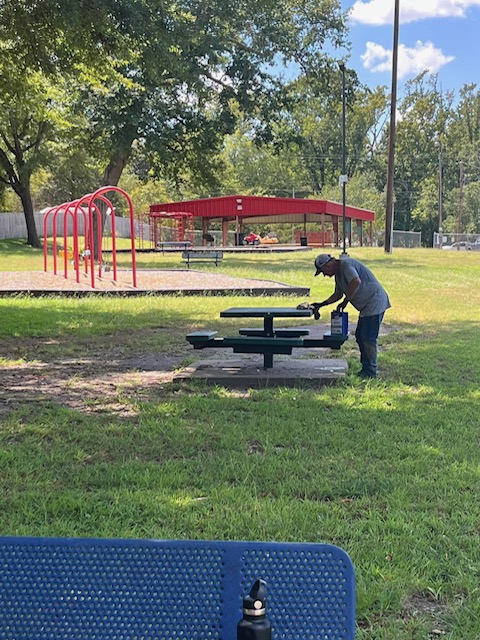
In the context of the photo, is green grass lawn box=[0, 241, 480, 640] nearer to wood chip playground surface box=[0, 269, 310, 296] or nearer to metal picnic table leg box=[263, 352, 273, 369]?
metal picnic table leg box=[263, 352, 273, 369]

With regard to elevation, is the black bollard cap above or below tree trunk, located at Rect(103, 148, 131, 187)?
below

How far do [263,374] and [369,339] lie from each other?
42.3 inches

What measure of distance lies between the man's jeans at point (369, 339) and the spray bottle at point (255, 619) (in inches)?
221

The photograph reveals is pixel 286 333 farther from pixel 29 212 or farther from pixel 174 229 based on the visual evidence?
pixel 174 229

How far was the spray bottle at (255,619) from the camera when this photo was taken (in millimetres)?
1666

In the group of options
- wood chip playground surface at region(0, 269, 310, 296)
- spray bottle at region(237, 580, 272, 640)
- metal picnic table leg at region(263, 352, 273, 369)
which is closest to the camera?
spray bottle at region(237, 580, 272, 640)

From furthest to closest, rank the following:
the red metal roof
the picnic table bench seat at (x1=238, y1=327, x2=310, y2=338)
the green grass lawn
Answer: the red metal roof → the picnic table bench seat at (x1=238, y1=327, x2=310, y2=338) → the green grass lawn

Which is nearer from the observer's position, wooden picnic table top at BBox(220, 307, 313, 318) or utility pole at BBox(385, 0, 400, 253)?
wooden picnic table top at BBox(220, 307, 313, 318)

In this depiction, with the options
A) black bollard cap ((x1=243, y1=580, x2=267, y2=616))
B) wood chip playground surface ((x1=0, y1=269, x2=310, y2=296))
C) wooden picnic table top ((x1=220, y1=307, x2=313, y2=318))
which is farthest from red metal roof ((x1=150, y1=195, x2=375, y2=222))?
black bollard cap ((x1=243, y1=580, x2=267, y2=616))

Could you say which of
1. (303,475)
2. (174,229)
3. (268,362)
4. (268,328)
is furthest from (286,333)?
(174,229)

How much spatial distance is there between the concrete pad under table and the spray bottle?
17.5 feet

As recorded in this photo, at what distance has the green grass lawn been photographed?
127 inches

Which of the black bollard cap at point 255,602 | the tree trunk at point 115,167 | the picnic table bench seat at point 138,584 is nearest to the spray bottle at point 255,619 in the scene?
the black bollard cap at point 255,602

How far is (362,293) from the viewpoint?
7133mm
